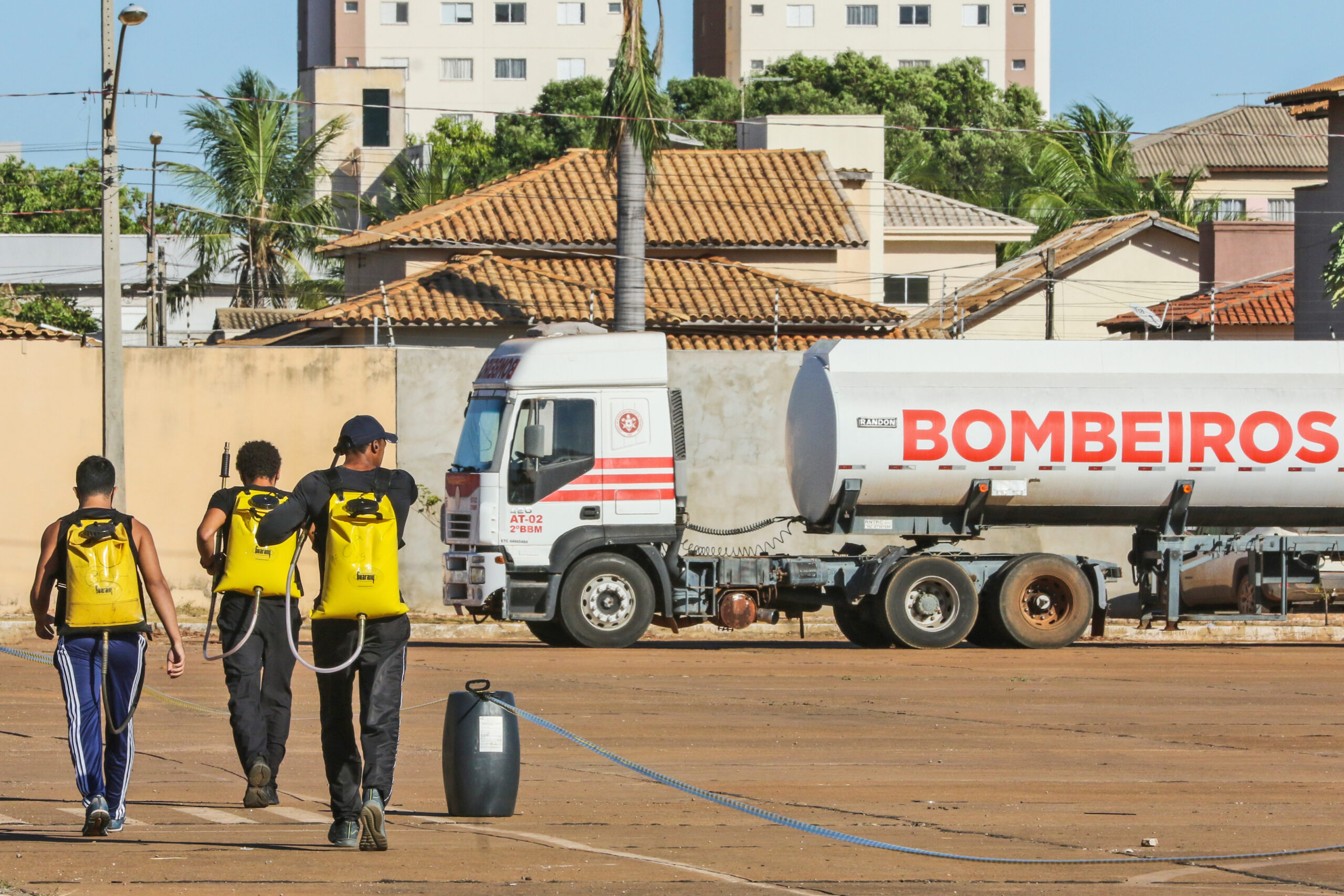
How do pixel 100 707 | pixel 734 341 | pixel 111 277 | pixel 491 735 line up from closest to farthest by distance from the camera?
1. pixel 100 707
2. pixel 491 735
3. pixel 111 277
4. pixel 734 341

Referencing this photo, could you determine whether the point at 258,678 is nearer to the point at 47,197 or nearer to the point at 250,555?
the point at 250,555

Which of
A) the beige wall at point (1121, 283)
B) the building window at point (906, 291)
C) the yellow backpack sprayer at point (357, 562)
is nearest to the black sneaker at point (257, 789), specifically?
the yellow backpack sprayer at point (357, 562)

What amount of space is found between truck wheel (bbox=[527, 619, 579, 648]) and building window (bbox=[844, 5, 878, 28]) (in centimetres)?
9618

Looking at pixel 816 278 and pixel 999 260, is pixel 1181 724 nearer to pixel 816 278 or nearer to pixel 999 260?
pixel 816 278

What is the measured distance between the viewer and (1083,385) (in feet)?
70.3

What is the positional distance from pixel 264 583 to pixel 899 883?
4171 millimetres

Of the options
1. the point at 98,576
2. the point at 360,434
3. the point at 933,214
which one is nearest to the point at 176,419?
the point at 98,576

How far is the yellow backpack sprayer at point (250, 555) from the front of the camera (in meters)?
10.5


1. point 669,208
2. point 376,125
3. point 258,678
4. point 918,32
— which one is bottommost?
point 258,678

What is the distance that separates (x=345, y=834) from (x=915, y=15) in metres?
109

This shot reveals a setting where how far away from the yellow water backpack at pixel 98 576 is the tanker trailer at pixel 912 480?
11236 millimetres

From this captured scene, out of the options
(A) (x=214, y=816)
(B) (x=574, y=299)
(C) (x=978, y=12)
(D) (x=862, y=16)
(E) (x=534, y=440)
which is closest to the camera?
(A) (x=214, y=816)

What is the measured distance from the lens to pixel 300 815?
9.89 metres

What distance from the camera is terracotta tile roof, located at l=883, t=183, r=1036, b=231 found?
56406 mm
